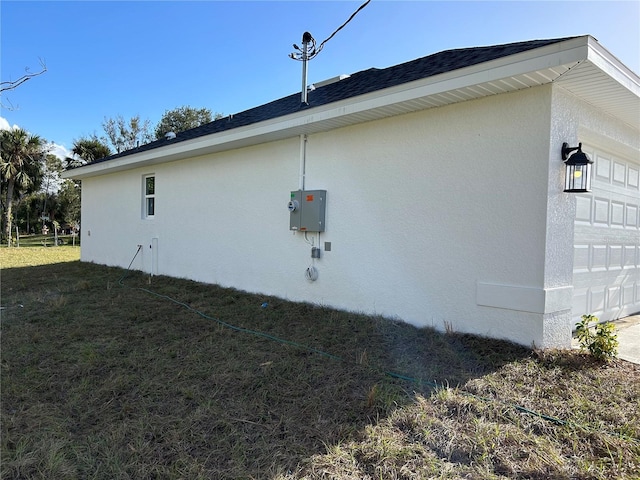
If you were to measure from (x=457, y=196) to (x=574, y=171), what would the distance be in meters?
1.13

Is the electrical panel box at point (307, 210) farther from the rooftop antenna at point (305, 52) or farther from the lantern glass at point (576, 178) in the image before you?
the lantern glass at point (576, 178)

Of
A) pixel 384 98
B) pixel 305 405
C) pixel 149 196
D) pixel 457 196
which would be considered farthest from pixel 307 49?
pixel 305 405

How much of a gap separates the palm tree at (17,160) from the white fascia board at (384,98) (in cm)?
2005

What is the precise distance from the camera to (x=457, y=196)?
4.21m

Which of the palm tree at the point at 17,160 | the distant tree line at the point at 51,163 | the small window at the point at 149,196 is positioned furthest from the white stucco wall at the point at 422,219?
the palm tree at the point at 17,160

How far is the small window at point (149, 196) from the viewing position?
31.2 ft

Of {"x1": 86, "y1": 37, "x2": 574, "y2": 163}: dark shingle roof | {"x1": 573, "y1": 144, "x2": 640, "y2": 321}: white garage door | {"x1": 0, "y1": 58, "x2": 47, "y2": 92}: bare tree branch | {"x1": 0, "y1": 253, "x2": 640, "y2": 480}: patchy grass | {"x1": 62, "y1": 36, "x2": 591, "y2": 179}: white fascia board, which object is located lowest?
{"x1": 0, "y1": 253, "x2": 640, "y2": 480}: patchy grass

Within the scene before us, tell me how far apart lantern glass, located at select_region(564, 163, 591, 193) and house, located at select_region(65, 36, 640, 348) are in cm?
7

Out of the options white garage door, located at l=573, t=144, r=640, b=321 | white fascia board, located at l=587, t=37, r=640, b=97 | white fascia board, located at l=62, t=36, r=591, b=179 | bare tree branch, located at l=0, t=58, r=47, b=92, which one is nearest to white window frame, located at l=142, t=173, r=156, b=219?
white fascia board, located at l=62, t=36, r=591, b=179

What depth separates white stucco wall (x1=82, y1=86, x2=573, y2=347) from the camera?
3738 mm

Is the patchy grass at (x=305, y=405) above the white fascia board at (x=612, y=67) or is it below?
below

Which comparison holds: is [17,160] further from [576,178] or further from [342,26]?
[576,178]

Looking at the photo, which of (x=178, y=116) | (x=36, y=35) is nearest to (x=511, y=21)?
(x=36, y=35)

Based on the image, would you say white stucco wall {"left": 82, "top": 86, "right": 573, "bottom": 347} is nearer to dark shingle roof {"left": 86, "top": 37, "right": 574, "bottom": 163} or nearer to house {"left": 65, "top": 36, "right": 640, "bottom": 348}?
house {"left": 65, "top": 36, "right": 640, "bottom": 348}
